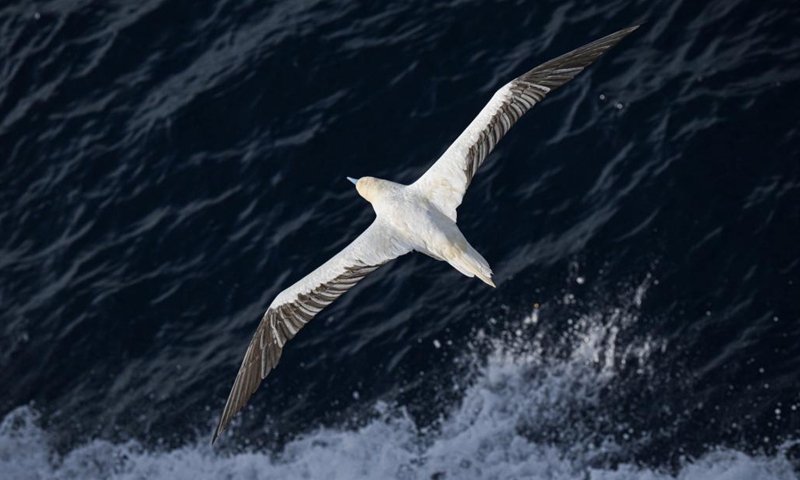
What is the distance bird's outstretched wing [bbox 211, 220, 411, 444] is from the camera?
1012 cm

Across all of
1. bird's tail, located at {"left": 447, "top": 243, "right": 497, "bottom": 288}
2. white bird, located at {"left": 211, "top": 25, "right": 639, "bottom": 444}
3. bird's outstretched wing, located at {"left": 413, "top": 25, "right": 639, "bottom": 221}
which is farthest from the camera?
bird's outstretched wing, located at {"left": 413, "top": 25, "right": 639, "bottom": 221}

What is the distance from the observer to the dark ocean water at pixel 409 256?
10.9 metres

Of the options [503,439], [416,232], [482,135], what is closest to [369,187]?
[416,232]

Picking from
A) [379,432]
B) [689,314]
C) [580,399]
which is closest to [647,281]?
[689,314]

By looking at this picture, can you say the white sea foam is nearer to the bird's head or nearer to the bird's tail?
the bird's tail

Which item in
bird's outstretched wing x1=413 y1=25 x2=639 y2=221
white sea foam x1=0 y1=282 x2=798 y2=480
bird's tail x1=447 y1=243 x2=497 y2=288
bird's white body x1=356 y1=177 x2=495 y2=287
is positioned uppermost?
bird's outstretched wing x1=413 y1=25 x2=639 y2=221

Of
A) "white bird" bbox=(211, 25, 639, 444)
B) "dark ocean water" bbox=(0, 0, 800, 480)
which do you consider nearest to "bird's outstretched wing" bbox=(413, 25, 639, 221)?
"white bird" bbox=(211, 25, 639, 444)

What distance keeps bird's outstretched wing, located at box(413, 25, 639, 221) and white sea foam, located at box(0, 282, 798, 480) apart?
2043 mm

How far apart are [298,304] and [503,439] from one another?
295 centimetres

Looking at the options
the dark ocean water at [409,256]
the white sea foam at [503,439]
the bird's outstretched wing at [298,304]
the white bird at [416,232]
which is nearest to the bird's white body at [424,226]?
the white bird at [416,232]

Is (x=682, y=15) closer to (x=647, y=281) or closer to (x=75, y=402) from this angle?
(x=647, y=281)

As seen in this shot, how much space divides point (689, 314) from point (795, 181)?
2079 millimetres

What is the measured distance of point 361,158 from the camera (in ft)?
44.2

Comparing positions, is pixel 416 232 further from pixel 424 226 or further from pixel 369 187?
pixel 369 187
